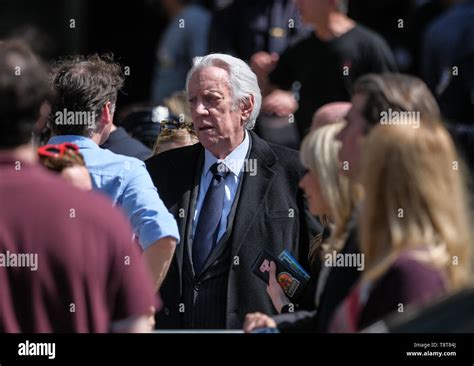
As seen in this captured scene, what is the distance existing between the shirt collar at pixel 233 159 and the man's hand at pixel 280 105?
161 centimetres

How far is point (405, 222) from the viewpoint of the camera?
10.00 ft

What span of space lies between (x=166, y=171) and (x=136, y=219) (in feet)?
2.15

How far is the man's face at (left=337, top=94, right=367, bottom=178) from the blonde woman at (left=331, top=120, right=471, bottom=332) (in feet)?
0.86

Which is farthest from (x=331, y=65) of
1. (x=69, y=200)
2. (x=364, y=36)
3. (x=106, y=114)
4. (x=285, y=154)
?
(x=69, y=200)

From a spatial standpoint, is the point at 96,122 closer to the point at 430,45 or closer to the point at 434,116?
the point at 434,116

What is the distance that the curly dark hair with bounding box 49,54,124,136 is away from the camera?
4.64 meters

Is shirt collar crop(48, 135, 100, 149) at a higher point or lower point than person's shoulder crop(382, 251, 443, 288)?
higher

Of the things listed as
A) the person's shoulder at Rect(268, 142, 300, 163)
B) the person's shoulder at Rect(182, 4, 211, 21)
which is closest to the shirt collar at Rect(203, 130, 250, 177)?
the person's shoulder at Rect(268, 142, 300, 163)

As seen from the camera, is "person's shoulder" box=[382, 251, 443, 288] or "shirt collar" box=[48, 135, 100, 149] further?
"shirt collar" box=[48, 135, 100, 149]

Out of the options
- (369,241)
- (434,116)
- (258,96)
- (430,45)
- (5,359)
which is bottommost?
(5,359)

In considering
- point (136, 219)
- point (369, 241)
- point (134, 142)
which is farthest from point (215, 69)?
point (369, 241)

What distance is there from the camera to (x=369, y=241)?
3.11 meters

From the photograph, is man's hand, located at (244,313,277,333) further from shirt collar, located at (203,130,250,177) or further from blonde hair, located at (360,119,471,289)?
shirt collar, located at (203,130,250,177)

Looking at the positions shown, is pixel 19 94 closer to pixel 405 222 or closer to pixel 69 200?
pixel 69 200
